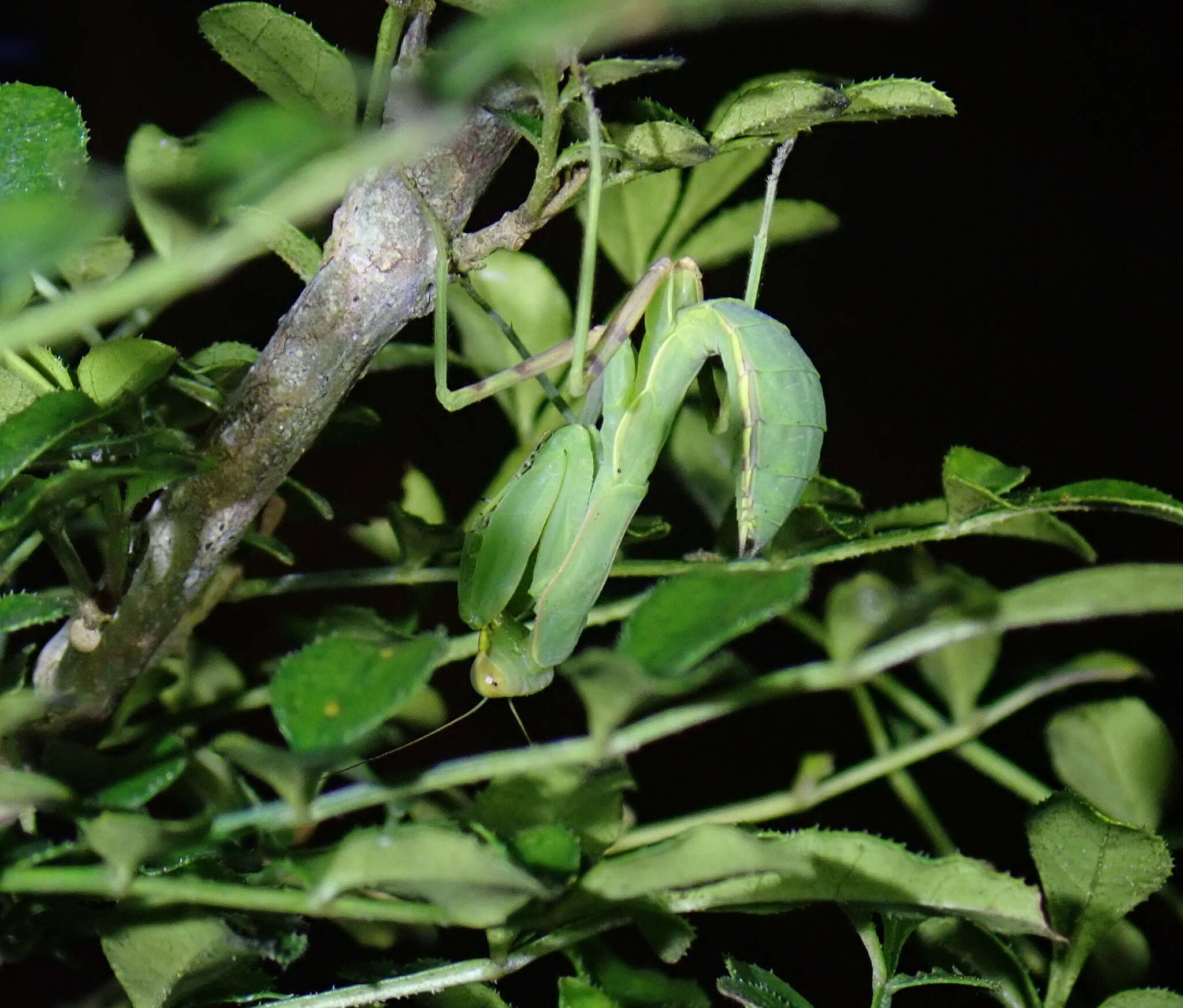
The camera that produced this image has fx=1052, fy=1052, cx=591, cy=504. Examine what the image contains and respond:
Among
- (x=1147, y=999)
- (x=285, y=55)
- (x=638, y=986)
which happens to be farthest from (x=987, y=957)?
(x=285, y=55)

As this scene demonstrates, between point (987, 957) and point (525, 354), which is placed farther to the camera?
point (525, 354)

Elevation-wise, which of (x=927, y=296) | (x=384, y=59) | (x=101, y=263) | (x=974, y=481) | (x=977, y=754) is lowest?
(x=927, y=296)

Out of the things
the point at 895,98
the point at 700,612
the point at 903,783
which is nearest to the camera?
the point at 700,612

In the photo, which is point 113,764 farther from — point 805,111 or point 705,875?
point 805,111

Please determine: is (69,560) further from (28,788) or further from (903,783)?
(903,783)

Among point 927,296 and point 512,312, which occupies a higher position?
point 512,312

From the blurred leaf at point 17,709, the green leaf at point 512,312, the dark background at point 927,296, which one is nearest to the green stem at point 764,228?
the green leaf at point 512,312
